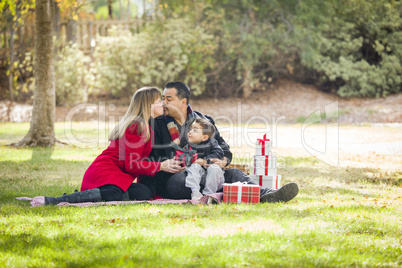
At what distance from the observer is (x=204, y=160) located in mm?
5207

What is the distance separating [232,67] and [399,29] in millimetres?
7655

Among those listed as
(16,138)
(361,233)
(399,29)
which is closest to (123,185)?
(361,233)

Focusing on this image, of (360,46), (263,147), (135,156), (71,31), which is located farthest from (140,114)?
(360,46)

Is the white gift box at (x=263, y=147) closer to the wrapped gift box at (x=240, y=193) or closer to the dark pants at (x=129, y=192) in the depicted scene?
the wrapped gift box at (x=240, y=193)

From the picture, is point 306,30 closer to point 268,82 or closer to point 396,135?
point 268,82

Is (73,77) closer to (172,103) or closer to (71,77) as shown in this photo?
(71,77)

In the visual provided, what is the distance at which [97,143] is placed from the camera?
10.9 meters

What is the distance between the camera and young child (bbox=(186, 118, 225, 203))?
5.07 m

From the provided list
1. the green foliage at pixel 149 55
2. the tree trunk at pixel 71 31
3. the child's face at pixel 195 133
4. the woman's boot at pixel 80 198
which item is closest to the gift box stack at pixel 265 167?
the child's face at pixel 195 133

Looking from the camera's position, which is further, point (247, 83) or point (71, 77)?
point (247, 83)

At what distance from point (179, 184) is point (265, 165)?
1.08 meters

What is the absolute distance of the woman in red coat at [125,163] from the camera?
4.87 m

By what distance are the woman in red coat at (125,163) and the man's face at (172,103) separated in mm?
309

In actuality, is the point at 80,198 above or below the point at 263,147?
below
